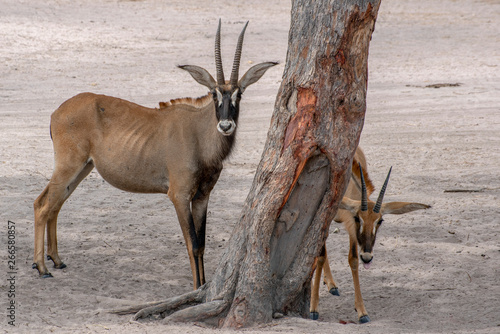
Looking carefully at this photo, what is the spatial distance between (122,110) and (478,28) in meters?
15.3

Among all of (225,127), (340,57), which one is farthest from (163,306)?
(340,57)

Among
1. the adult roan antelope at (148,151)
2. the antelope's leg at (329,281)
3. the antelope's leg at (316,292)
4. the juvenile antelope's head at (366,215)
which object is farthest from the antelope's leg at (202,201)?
the juvenile antelope's head at (366,215)

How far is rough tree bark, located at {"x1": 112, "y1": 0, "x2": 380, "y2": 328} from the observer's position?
518 centimetres

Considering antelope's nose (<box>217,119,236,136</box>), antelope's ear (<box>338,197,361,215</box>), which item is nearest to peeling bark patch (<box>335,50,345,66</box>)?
antelope's ear (<box>338,197,361,215</box>)

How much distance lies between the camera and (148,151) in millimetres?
6973

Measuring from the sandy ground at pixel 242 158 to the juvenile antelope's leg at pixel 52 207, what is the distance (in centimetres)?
20

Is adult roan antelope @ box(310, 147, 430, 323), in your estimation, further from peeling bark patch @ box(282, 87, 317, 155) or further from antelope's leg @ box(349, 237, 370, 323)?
peeling bark patch @ box(282, 87, 317, 155)

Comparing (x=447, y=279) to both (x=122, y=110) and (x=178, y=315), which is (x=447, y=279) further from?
(x=122, y=110)

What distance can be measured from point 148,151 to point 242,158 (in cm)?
408

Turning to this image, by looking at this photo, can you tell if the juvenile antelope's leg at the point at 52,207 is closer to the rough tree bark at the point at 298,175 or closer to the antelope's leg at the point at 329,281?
the rough tree bark at the point at 298,175

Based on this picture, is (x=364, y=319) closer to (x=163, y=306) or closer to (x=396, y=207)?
(x=396, y=207)

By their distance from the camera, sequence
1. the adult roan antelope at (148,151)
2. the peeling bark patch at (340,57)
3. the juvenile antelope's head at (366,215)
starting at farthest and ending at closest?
1. the adult roan antelope at (148,151)
2. the juvenile antelope's head at (366,215)
3. the peeling bark patch at (340,57)

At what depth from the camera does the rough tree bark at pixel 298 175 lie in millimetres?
5180

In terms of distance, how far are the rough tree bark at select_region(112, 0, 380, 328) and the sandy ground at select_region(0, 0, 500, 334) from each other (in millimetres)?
287
